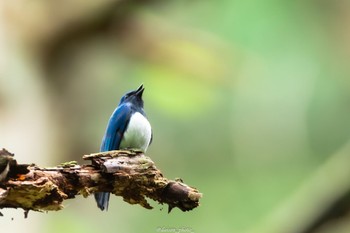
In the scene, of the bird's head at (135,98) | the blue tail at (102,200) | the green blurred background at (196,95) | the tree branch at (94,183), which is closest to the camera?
the tree branch at (94,183)

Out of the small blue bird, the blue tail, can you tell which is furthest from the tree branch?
the small blue bird

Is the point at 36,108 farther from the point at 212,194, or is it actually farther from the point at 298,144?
the point at 298,144

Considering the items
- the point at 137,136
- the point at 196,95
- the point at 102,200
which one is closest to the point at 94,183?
the point at 102,200

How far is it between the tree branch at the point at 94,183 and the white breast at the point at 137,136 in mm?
626

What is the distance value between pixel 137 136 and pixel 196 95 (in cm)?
344

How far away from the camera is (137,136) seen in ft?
9.63

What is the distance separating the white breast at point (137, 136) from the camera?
2926mm

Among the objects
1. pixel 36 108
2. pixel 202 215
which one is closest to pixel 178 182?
pixel 36 108

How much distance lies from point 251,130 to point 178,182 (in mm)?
4710

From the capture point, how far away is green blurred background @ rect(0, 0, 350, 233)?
5062 mm

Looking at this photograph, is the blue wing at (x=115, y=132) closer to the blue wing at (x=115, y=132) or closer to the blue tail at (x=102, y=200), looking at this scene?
the blue wing at (x=115, y=132)

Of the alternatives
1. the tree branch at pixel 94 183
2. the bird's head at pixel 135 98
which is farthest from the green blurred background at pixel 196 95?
the tree branch at pixel 94 183

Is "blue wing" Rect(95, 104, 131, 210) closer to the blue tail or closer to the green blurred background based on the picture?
the blue tail

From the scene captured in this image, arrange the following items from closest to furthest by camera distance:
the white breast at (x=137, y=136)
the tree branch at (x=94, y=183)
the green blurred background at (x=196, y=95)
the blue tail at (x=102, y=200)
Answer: the tree branch at (x=94, y=183), the blue tail at (x=102, y=200), the white breast at (x=137, y=136), the green blurred background at (x=196, y=95)
